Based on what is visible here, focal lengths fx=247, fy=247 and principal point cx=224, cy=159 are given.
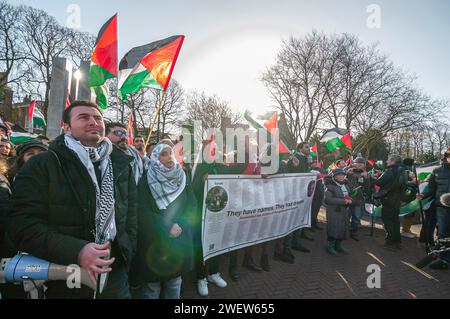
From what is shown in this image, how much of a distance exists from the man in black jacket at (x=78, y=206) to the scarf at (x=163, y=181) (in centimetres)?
59

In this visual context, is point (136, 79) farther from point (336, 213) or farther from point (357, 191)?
point (357, 191)

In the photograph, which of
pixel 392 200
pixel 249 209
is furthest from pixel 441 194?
pixel 249 209

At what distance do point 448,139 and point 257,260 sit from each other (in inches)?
2048

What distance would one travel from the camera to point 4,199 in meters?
1.75

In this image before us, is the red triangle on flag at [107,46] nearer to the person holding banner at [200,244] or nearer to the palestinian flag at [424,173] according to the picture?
the person holding banner at [200,244]

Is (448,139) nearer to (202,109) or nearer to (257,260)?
(202,109)

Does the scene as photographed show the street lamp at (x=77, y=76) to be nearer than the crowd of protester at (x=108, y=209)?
No

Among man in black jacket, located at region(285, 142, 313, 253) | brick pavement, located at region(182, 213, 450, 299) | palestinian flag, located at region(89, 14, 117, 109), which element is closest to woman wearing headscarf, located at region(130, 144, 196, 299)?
brick pavement, located at region(182, 213, 450, 299)

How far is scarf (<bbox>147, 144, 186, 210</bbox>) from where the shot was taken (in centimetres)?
267

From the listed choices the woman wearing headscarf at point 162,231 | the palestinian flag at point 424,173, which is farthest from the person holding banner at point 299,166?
the palestinian flag at point 424,173

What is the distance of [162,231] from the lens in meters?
2.61

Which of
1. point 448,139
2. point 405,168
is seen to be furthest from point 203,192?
point 448,139

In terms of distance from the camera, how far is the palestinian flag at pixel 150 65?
14.3 ft

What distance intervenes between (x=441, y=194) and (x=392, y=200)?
1.08m
